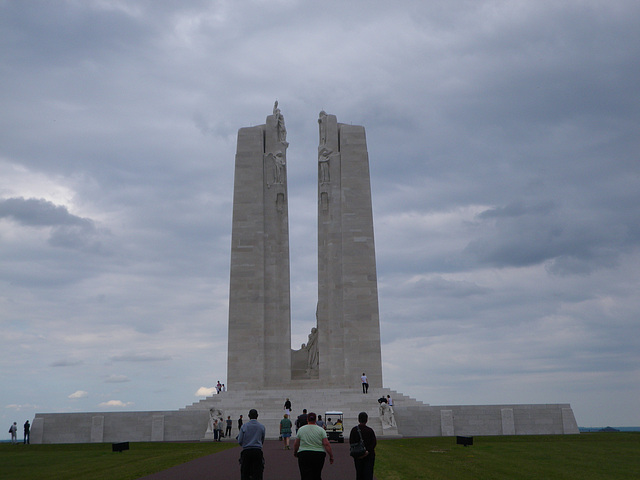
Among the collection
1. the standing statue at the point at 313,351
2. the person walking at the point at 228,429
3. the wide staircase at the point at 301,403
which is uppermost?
the standing statue at the point at 313,351

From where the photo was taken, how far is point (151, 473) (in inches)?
569

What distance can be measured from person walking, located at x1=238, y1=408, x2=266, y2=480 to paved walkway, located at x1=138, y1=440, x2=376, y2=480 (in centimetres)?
284

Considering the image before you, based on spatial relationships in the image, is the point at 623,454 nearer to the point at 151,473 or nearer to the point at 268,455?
the point at 268,455

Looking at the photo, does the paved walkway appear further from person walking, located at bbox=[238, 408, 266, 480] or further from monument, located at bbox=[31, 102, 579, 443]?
monument, located at bbox=[31, 102, 579, 443]

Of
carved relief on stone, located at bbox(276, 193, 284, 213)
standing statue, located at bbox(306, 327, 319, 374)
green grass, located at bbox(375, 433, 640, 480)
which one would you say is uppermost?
carved relief on stone, located at bbox(276, 193, 284, 213)

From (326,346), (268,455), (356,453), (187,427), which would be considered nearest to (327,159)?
(326,346)

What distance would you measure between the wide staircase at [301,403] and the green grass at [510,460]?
7.68 m

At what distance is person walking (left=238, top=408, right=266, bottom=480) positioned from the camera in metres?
10.0

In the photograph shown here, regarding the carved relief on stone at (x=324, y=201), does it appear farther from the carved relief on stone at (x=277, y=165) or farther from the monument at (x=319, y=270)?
the carved relief on stone at (x=277, y=165)

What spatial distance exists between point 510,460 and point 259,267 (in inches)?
969

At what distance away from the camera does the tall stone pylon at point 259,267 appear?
128 ft

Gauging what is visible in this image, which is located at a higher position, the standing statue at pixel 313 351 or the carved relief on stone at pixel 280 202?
the carved relief on stone at pixel 280 202

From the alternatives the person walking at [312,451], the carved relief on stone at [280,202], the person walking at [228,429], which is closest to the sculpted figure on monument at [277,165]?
the carved relief on stone at [280,202]

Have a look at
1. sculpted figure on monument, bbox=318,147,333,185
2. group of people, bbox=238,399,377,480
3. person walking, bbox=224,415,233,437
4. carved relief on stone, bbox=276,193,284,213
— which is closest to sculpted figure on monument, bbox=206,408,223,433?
person walking, bbox=224,415,233,437
